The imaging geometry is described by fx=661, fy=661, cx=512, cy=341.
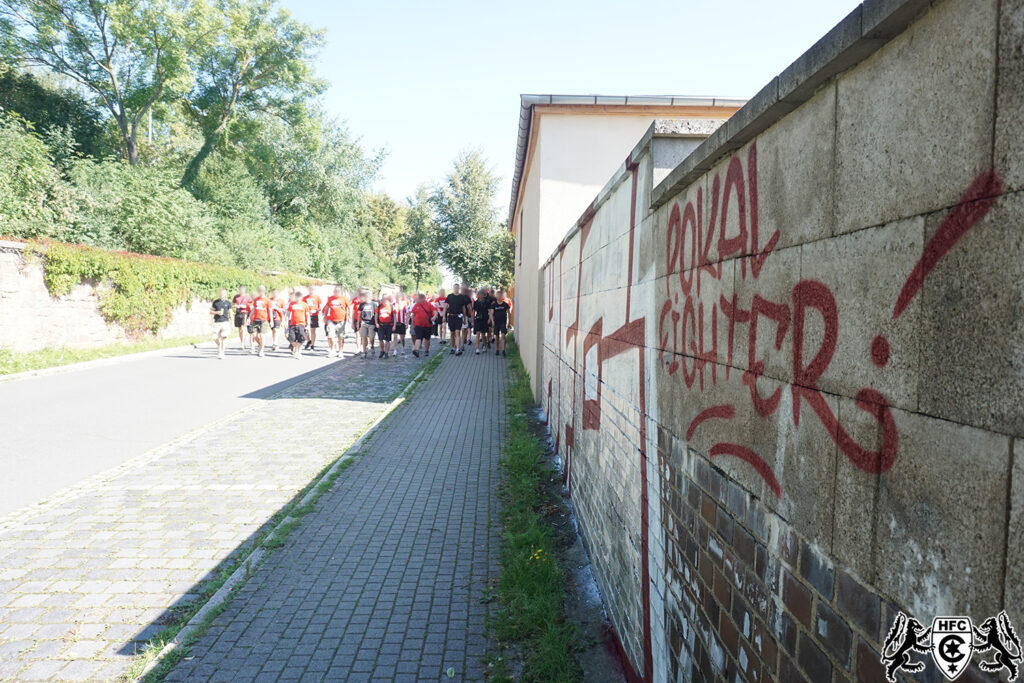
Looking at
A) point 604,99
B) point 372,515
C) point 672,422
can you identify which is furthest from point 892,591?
point 604,99

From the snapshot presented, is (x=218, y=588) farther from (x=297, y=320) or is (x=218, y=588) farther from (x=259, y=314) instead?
(x=259, y=314)

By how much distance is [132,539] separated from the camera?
5.03 m

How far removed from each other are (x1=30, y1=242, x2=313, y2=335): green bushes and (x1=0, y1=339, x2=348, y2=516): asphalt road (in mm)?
3030

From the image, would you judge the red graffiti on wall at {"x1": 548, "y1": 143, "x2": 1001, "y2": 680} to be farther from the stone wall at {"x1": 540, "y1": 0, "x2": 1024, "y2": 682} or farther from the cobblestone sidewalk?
the cobblestone sidewalk

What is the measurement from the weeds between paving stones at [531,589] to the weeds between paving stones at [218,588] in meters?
1.62

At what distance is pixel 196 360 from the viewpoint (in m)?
17.7

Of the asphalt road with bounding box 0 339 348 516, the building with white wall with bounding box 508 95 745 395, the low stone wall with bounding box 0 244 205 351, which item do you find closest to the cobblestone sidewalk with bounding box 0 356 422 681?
the asphalt road with bounding box 0 339 348 516

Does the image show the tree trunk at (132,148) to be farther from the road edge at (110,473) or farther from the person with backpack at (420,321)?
the road edge at (110,473)

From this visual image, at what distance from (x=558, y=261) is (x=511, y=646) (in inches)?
188

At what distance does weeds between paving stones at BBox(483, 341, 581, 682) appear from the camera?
11.0 feet

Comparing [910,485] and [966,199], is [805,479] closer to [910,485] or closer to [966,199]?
[910,485]

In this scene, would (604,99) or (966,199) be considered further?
(604,99)

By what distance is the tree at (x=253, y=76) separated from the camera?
37719mm

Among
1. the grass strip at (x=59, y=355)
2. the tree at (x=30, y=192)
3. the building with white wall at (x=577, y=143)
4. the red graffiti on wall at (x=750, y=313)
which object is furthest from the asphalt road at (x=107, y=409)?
the tree at (x=30, y=192)
